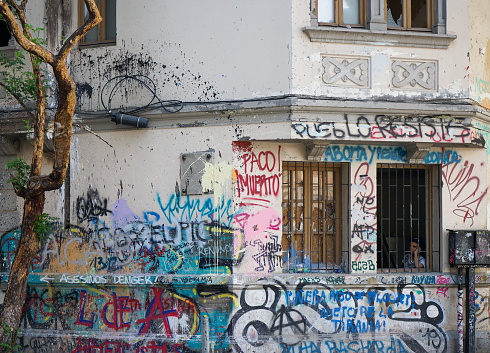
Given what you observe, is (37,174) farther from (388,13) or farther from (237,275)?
(388,13)

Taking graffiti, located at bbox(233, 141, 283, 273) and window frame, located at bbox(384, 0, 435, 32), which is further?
window frame, located at bbox(384, 0, 435, 32)

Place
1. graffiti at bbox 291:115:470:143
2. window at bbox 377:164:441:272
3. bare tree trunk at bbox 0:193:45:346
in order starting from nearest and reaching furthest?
1. bare tree trunk at bbox 0:193:45:346
2. graffiti at bbox 291:115:470:143
3. window at bbox 377:164:441:272

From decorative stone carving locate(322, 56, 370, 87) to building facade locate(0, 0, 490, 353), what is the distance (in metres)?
0.02

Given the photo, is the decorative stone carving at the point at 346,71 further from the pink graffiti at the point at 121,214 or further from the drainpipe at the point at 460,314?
the pink graffiti at the point at 121,214

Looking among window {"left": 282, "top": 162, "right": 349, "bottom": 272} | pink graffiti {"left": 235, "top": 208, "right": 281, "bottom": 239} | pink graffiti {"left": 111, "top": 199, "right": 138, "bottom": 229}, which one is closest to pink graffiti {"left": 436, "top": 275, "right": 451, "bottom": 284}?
window {"left": 282, "top": 162, "right": 349, "bottom": 272}

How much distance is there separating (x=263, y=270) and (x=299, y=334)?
3.57 feet

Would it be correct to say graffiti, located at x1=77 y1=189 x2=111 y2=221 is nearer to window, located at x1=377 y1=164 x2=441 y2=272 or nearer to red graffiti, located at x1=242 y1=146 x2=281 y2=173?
red graffiti, located at x1=242 y1=146 x2=281 y2=173

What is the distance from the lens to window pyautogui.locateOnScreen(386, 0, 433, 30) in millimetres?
9523

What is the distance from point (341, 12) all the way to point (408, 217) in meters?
3.40

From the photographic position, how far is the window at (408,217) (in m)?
9.83

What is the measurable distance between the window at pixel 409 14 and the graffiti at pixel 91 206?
17.2 feet

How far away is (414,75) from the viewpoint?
30.6 feet

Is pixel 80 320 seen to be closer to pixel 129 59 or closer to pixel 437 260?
pixel 129 59

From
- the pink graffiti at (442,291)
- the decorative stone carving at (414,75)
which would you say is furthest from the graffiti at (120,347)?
the decorative stone carving at (414,75)
